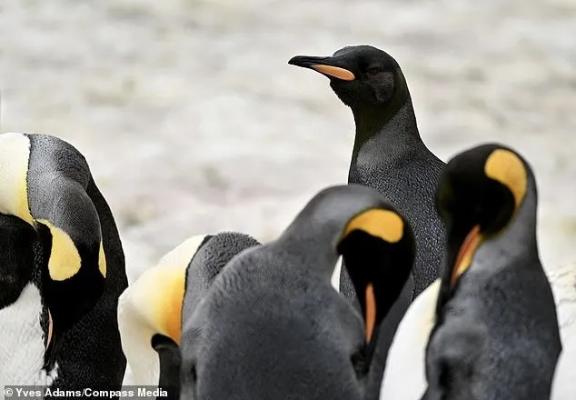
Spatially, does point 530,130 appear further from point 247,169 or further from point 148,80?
point 148,80

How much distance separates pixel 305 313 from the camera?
169cm

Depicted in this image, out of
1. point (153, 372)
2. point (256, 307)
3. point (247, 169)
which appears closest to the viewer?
point (256, 307)

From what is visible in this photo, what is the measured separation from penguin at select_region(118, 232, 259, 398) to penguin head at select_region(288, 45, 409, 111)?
55 centimetres

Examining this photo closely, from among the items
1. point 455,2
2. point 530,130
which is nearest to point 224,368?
point 530,130

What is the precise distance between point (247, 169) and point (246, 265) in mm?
3159

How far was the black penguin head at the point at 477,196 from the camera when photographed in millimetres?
1658

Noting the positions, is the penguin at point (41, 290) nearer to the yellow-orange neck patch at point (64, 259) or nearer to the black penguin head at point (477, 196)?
the yellow-orange neck patch at point (64, 259)

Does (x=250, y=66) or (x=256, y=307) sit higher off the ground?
(x=256, y=307)

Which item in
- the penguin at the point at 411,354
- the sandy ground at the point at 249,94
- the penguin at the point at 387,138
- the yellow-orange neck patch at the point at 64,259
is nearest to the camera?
the penguin at the point at 411,354

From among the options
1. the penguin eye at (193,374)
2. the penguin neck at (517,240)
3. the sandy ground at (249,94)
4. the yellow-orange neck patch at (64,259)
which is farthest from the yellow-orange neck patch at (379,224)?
the sandy ground at (249,94)

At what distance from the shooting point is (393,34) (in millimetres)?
6242

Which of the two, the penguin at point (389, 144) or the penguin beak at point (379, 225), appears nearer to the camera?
the penguin beak at point (379, 225)

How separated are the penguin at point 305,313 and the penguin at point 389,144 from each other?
69 centimetres

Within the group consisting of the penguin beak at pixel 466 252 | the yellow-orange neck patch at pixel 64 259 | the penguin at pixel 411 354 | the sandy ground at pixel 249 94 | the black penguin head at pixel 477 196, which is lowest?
the sandy ground at pixel 249 94
